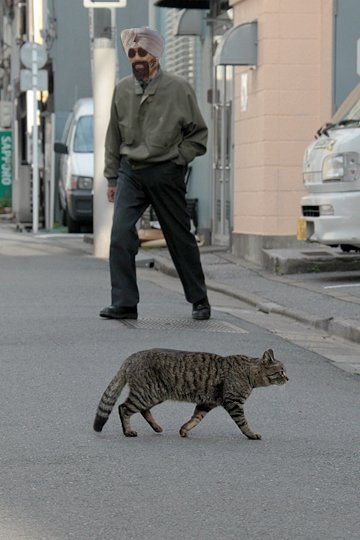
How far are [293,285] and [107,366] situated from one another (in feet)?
18.1

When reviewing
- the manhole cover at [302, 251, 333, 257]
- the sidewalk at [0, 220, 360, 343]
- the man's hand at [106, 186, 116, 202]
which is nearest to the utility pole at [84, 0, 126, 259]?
the sidewalk at [0, 220, 360, 343]

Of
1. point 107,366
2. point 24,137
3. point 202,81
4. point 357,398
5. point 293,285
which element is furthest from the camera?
point 24,137

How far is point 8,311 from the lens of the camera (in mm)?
11422

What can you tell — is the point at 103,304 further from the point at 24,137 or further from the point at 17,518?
the point at 24,137

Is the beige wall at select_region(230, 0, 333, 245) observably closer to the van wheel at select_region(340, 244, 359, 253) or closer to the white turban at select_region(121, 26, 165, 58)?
the van wheel at select_region(340, 244, 359, 253)

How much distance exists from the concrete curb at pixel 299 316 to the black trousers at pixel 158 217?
0.84 m

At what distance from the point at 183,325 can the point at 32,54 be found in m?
18.0

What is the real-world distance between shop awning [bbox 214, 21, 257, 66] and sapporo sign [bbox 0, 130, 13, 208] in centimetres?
2525

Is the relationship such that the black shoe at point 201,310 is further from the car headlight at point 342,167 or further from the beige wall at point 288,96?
the beige wall at point 288,96

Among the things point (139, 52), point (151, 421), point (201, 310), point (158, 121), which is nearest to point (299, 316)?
point (201, 310)

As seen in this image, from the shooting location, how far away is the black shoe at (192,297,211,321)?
10867mm

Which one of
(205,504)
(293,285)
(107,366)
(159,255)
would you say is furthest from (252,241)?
(205,504)

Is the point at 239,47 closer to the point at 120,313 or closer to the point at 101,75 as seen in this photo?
the point at 101,75

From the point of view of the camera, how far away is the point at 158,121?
1060cm
